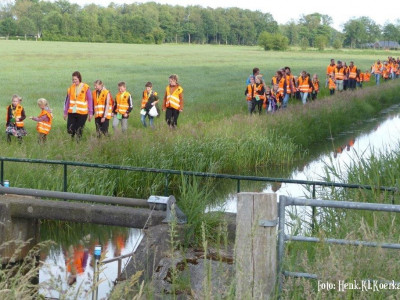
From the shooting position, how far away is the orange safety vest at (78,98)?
18172mm

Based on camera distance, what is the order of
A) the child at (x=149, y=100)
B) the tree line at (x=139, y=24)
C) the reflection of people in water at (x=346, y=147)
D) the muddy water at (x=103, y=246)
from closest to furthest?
1. the muddy water at (x=103, y=246)
2. the child at (x=149, y=100)
3. the reflection of people in water at (x=346, y=147)
4. the tree line at (x=139, y=24)

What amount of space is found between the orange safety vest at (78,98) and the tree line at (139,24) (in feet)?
408

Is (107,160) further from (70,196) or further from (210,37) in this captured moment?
(210,37)

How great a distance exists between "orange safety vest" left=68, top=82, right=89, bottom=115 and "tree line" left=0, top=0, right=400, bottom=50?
124377mm

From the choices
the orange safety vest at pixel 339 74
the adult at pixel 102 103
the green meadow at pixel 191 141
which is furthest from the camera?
the orange safety vest at pixel 339 74

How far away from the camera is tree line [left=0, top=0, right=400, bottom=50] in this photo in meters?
148

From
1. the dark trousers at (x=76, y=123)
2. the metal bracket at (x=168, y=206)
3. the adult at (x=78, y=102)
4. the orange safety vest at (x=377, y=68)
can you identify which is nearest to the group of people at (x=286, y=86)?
the orange safety vest at (x=377, y=68)

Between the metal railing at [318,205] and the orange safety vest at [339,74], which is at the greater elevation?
the metal railing at [318,205]

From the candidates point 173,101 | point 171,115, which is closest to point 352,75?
point 171,115

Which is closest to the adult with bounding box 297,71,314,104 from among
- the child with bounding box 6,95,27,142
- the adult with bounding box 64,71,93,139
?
the adult with bounding box 64,71,93,139

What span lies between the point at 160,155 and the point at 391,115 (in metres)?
20.2

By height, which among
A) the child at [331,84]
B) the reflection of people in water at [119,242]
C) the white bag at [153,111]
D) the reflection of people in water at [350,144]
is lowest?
the reflection of people in water at [350,144]

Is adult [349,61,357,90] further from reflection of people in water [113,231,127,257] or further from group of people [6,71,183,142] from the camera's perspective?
reflection of people in water [113,231,127,257]

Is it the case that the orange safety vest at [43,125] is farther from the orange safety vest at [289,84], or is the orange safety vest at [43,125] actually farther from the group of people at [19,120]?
the orange safety vest at [289,84]
